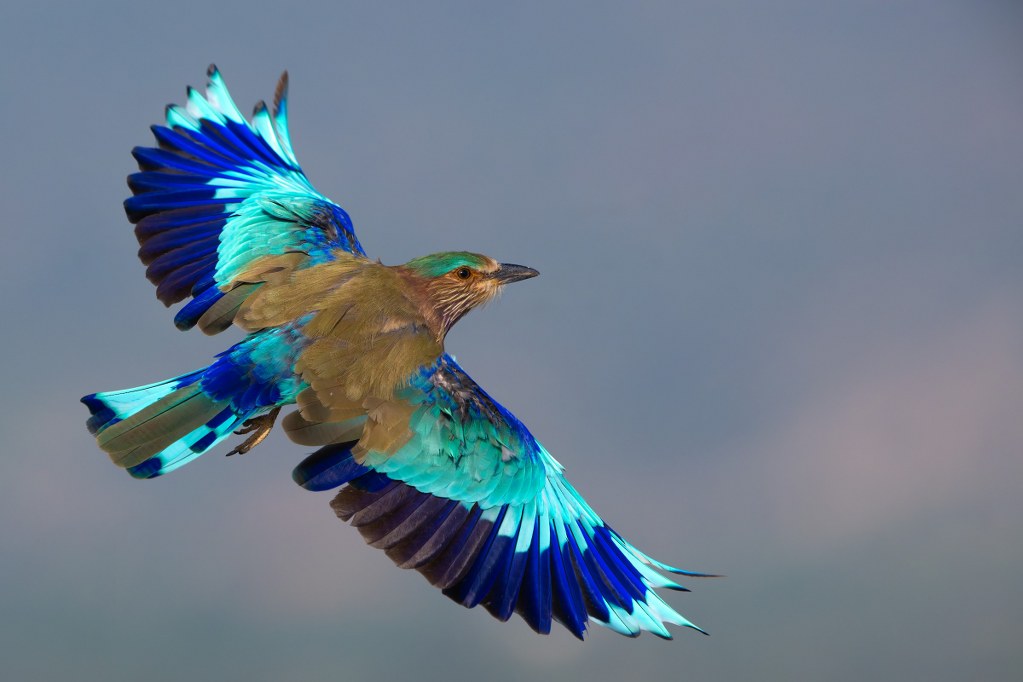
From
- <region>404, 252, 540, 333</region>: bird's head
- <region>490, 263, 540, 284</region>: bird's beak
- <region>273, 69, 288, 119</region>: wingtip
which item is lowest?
<region>404, 252, 540, 333</region>: bird's head

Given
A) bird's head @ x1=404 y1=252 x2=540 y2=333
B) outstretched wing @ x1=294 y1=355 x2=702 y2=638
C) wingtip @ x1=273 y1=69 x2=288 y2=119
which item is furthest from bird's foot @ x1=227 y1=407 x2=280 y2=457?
wingtip @ x1=273 y1=69 x2=288 y2=119

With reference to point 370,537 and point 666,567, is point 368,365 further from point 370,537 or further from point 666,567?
point 666,567

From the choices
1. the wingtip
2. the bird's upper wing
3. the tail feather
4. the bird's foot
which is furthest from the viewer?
the wingtip

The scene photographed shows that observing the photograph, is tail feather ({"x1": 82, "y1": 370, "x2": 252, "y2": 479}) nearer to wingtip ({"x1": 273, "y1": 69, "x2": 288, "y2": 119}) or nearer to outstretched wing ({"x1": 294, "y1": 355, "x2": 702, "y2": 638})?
outstretched wing ({"x1": 294, "y1": 355, "x2": 702, "y2": 638})

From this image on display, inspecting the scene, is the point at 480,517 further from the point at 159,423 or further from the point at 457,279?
the point at 159,423

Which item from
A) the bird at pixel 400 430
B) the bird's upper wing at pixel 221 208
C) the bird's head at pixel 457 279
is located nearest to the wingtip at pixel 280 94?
the bird's upper wing at pixel 221 208

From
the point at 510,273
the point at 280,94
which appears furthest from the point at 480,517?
the point at 280,94
